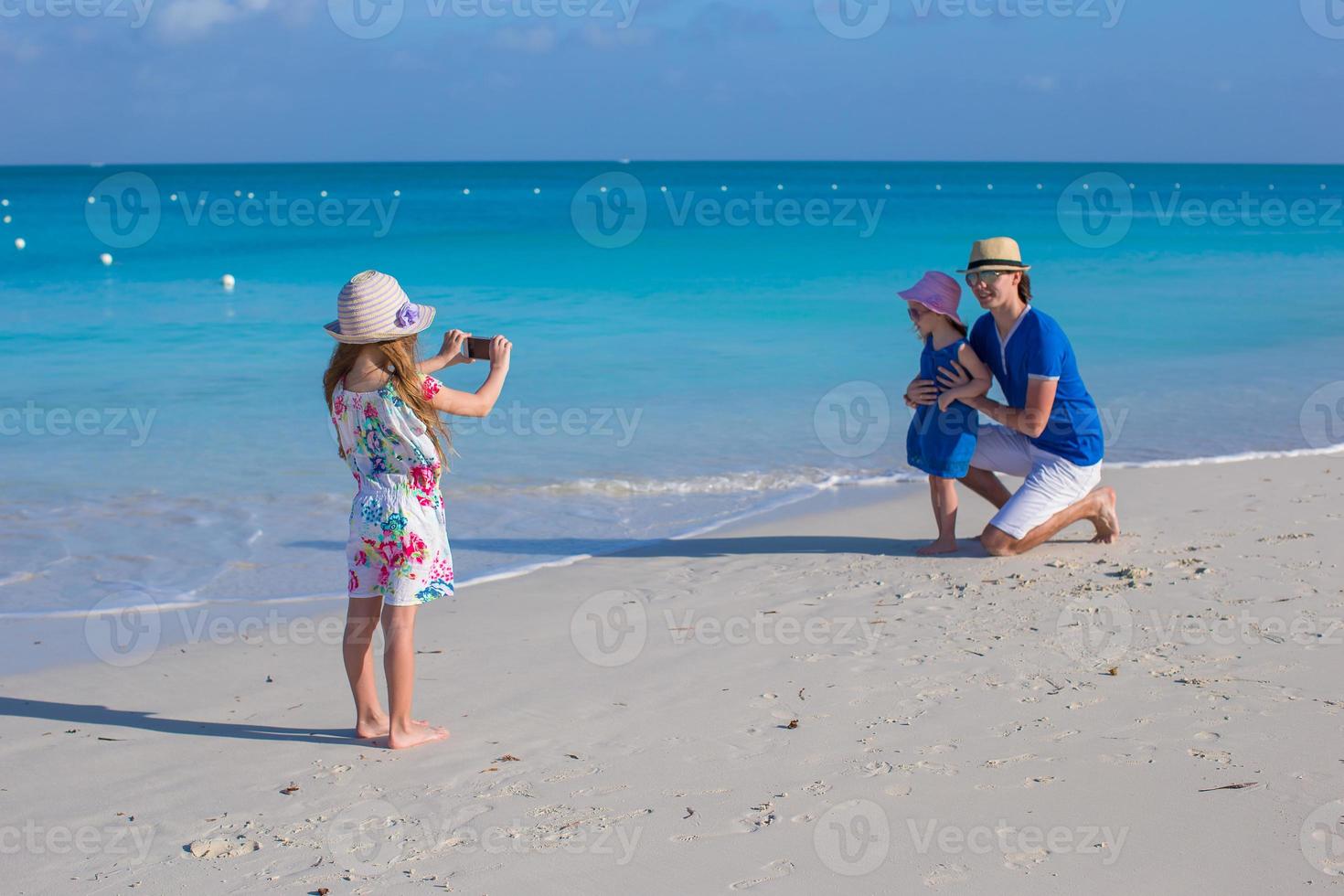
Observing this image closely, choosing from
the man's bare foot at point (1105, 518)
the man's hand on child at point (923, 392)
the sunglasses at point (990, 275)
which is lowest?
the man's bare foot at point (1105, 518)

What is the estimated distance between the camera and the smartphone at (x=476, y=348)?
385 centimetres

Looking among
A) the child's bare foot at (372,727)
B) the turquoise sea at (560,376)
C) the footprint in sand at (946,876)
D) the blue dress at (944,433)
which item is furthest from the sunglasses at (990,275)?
the child's bare foot at (372,727)

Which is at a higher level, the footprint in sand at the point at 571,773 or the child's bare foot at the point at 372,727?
the child's bare foot at the point at 372,727

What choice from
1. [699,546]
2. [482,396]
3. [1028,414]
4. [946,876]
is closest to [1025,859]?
[946,876]

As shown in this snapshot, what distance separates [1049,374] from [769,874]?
10.0 ft

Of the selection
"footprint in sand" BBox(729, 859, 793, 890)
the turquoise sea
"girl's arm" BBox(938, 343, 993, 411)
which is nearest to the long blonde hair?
"footprint in sand" BBox(729, 859, 793, 890)

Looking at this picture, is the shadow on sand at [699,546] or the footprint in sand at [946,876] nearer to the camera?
the footprint in sand at [946,876]

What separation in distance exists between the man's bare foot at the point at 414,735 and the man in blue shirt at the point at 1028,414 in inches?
109

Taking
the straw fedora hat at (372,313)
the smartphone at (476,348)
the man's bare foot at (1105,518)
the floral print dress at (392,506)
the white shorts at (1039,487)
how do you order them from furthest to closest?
1. the man's bare foot at (1105,518)
2. the white shorts at (1039,487)
3. the smartphone at (476,348)
4. the floral print dress at (392,506)
5. the straw fedora hat at (372,313)

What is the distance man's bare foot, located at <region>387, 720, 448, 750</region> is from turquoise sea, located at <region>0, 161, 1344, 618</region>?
6.78 feet

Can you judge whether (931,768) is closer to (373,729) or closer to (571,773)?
(571,773)

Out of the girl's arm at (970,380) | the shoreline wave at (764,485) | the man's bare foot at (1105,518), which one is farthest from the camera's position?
the shoreline wave at (764,485)

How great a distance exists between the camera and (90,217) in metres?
40.3

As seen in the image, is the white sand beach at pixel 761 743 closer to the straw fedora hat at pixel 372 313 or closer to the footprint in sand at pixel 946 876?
the footprint in sand at pixel 946 876
